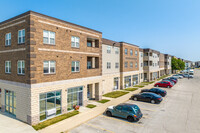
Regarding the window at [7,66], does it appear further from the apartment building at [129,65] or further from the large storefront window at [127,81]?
the large storefront window at [127,81]

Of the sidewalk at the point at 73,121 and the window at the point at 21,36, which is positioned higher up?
the window at the point at 21,36

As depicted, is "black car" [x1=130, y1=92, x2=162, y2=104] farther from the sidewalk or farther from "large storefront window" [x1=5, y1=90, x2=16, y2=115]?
"large storefront window" [x1=5, y1=90, x2=16, y2=115]

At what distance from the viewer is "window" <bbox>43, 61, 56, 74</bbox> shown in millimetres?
14328

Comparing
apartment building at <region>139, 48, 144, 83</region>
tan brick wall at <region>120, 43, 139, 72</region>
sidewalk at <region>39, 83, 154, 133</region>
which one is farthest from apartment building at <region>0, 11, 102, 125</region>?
apartment building at <region>139, 48, 144, 83</region>

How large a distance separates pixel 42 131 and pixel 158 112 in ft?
43.9

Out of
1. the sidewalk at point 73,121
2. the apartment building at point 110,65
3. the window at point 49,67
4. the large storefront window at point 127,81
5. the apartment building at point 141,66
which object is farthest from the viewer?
the apartment building at point 141,66

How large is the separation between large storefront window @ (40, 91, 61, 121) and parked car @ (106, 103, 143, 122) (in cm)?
631

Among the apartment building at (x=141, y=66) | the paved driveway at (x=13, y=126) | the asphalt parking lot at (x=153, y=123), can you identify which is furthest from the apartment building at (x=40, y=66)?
the apartment building at (x=141, y=66)

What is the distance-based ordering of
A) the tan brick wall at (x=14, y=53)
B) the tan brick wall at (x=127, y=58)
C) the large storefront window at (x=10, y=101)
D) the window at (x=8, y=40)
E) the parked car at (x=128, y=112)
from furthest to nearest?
the tan brick wall at (x=127, y=58) → the window at (x=8, y=40) → the large storefront window at (x=10, y=101) → the parked car at (x=128, y=112) → the tan brick wall at (x=14, y=53)

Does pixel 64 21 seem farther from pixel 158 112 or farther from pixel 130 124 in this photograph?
pixel 158 112

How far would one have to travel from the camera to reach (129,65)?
35125mm

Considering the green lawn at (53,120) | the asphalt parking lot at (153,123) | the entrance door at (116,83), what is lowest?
the asphalt parking lot at (153,123)

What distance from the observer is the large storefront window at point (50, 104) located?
13977mm

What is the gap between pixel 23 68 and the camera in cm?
1395
